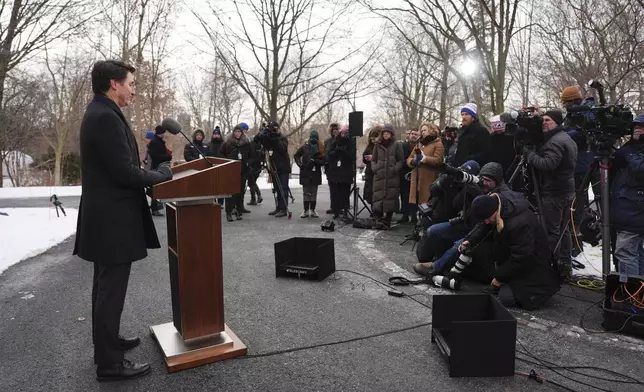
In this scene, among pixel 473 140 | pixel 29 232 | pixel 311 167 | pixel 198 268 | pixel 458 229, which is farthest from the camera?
pixel 311 167

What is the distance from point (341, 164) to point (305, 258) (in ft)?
12.2

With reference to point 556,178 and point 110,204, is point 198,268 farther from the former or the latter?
point 556,178

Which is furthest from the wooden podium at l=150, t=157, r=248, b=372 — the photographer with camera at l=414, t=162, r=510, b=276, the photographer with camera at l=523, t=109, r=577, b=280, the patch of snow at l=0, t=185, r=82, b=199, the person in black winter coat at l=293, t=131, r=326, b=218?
the patch of snow at l=0, t=185, r=82, b=199

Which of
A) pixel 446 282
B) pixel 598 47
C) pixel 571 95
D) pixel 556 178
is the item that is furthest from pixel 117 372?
pixel 598 47

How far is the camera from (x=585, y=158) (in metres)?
6.44

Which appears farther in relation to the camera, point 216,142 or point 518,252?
point 216,142

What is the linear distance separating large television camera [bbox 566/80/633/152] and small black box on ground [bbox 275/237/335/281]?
2895 mm

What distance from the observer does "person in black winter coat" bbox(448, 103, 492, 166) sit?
6.34 meters

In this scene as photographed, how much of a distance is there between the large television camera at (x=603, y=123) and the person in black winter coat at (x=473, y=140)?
5.89ft

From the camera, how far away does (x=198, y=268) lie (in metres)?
3.12

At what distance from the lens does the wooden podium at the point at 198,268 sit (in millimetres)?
3010

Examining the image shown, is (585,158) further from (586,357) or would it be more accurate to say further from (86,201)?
(86,201)

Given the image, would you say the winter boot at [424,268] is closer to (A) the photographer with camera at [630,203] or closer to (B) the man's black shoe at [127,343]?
(A) the photographer with camera at [630,203]

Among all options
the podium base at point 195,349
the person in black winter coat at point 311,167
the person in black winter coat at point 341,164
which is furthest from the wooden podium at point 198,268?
the person in black winter coat at point 311,167
